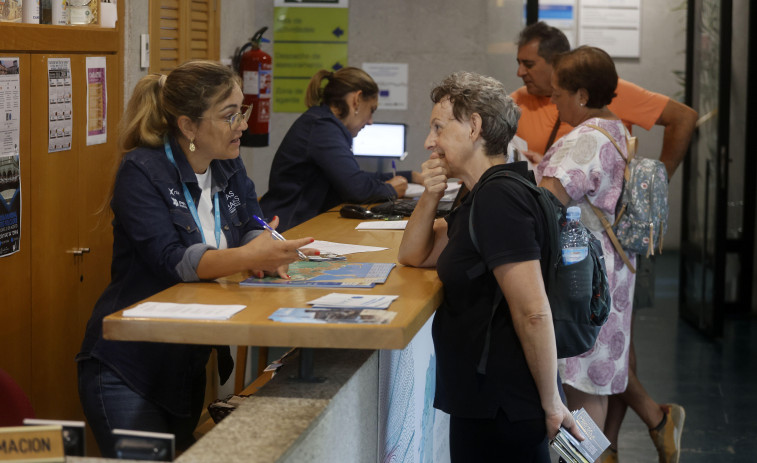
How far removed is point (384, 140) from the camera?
6.35 m

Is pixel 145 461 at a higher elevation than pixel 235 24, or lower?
lower

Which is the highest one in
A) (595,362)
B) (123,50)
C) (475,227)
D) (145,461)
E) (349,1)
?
(349,1)

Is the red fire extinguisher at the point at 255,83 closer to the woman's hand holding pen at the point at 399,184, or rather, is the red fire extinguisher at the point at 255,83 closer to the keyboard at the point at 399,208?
the woman's hand holding pen at the point at 399,184

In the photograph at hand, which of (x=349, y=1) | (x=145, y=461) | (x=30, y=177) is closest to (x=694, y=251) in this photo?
(x=349, y=1)

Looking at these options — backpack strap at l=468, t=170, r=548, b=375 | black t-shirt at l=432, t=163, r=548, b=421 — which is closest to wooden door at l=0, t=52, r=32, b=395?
black t-shirt at l=432, t=163, r=548, b=421

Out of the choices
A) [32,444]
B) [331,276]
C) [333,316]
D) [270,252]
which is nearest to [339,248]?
[331,276]

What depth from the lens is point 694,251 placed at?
7516mm

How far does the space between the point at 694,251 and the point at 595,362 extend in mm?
3780

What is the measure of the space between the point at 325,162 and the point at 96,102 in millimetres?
1233

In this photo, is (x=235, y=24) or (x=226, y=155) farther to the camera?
(x=235, y=24)

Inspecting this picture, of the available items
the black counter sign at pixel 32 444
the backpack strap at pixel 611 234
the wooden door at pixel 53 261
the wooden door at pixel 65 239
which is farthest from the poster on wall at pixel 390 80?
the black counter sign at pixel 32 444

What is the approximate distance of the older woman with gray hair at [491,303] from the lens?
2.48 m

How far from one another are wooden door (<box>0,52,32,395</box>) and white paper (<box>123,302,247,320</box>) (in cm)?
92

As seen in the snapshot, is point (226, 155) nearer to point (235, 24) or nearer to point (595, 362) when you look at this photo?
point (595, 362)
